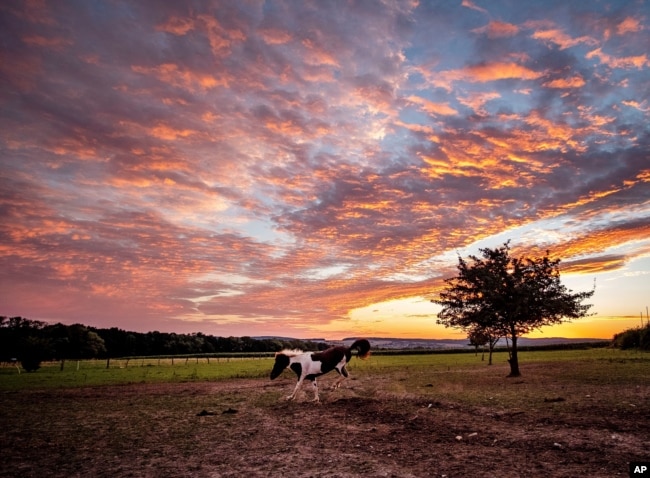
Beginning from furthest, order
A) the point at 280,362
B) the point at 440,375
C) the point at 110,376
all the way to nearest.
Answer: the point at 110,376, the point at 440,375, the point at 280,362

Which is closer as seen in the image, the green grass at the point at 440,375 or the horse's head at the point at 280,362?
the horse's head at the point at 280,362

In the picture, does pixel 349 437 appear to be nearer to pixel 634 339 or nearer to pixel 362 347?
pixel 362 347

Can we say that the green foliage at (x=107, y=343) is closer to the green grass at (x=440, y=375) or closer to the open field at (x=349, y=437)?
the green grass at (x=440, y=375)

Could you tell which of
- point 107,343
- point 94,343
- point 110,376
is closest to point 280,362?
point 110,376

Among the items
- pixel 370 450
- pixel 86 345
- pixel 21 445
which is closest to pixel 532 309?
pixel 370 450

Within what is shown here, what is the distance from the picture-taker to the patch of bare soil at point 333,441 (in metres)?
8.09

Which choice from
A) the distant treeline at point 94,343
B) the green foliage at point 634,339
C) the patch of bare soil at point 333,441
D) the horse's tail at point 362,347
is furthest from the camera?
the green foliage at point 634,339

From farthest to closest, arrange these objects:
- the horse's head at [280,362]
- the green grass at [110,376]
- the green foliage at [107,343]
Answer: the green foliage at [107,343] → the green grass at [110,376] → the horse's head at [280,362]

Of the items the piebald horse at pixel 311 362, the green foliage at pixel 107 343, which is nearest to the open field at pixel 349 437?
the piebald horse at pixel 311 362

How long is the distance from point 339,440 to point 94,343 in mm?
104019

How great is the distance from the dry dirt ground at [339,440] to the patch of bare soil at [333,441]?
31 millimetres

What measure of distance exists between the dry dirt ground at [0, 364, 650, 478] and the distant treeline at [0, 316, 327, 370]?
4820 centimetres

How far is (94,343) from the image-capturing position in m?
95.2

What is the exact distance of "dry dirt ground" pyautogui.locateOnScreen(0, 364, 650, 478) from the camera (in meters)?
8.10
